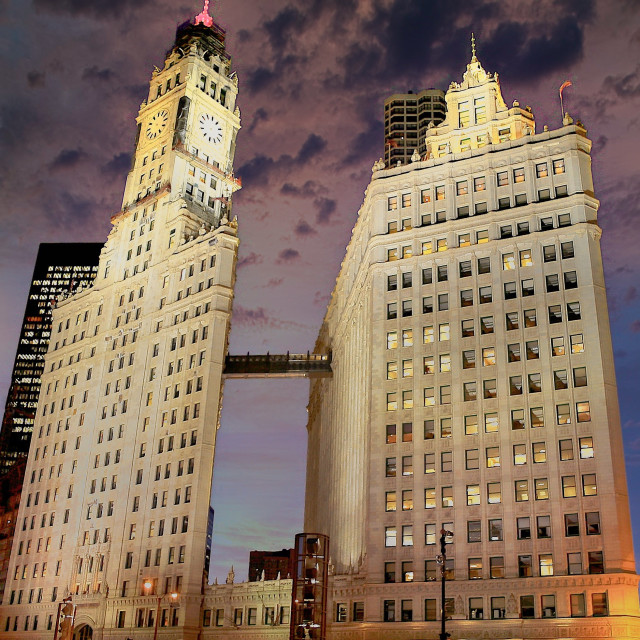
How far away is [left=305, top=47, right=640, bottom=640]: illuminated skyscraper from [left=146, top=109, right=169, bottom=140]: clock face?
5596 cm

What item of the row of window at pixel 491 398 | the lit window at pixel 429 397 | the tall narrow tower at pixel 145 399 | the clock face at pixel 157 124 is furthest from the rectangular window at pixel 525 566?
the clock face at pixel 157 124

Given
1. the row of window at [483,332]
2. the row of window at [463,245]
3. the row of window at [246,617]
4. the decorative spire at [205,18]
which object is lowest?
the row of window at [246,617]

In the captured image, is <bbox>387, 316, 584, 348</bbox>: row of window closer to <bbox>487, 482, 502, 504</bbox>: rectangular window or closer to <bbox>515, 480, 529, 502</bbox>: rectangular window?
<bbox>515, 480, 529, 502</bbox>: rectangular window

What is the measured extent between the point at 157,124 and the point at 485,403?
288ft

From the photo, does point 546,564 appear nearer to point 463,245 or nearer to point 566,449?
point 566,449

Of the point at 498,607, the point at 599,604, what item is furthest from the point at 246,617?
the point at 599,604

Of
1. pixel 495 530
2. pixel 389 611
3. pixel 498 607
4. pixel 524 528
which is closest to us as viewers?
pixel 498 607

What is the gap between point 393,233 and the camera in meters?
94.5

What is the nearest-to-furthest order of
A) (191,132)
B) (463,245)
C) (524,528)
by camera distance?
(524,528)
(463,245)
(191,132)

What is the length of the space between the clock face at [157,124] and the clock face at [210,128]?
6.31 metres

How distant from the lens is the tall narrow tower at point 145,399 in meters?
99.4

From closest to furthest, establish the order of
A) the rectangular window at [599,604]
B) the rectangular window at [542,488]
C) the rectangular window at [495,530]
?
the rectangular window at [599,604] < the rectangular window at [542,488] < the rectangular window at [495,530]

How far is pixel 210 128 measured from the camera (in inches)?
5536

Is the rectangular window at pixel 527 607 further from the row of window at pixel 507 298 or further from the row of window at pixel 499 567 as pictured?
the row of window at pixel 507 298
